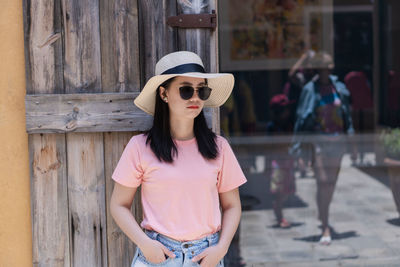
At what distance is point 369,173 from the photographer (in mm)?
8898

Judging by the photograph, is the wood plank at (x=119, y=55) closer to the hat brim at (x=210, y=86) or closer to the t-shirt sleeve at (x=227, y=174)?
the hat brim at (x=210, y=86)

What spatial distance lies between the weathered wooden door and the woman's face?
16.7 inches

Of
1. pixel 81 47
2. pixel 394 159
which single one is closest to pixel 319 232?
pixel 394 159

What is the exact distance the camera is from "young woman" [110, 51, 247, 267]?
2395 mm

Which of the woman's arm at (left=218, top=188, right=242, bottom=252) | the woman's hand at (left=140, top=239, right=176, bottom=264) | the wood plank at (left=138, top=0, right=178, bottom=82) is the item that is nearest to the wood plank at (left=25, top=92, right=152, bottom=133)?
the wood plank at (left=138, top=0, right=178, bottom=82)

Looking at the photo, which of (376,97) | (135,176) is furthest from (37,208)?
(376,97)

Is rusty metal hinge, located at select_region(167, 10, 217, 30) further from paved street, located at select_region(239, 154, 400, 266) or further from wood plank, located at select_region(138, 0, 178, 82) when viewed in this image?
paved street, located at select_region(239, 154, 400, 266)

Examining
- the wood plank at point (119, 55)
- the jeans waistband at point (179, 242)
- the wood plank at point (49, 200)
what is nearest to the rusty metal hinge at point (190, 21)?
the wood plank at point (119, 55)

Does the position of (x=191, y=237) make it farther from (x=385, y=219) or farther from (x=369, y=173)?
(x=369, y=173)

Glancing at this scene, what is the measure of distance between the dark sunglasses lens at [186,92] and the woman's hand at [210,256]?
61 cm

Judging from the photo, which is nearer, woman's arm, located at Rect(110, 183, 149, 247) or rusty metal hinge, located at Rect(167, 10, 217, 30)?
woman's arm, located at Rect(110, 183, 149, 247)

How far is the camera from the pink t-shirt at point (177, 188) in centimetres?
239

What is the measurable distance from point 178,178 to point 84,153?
2.34 feet

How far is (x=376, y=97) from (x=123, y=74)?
335 inches
